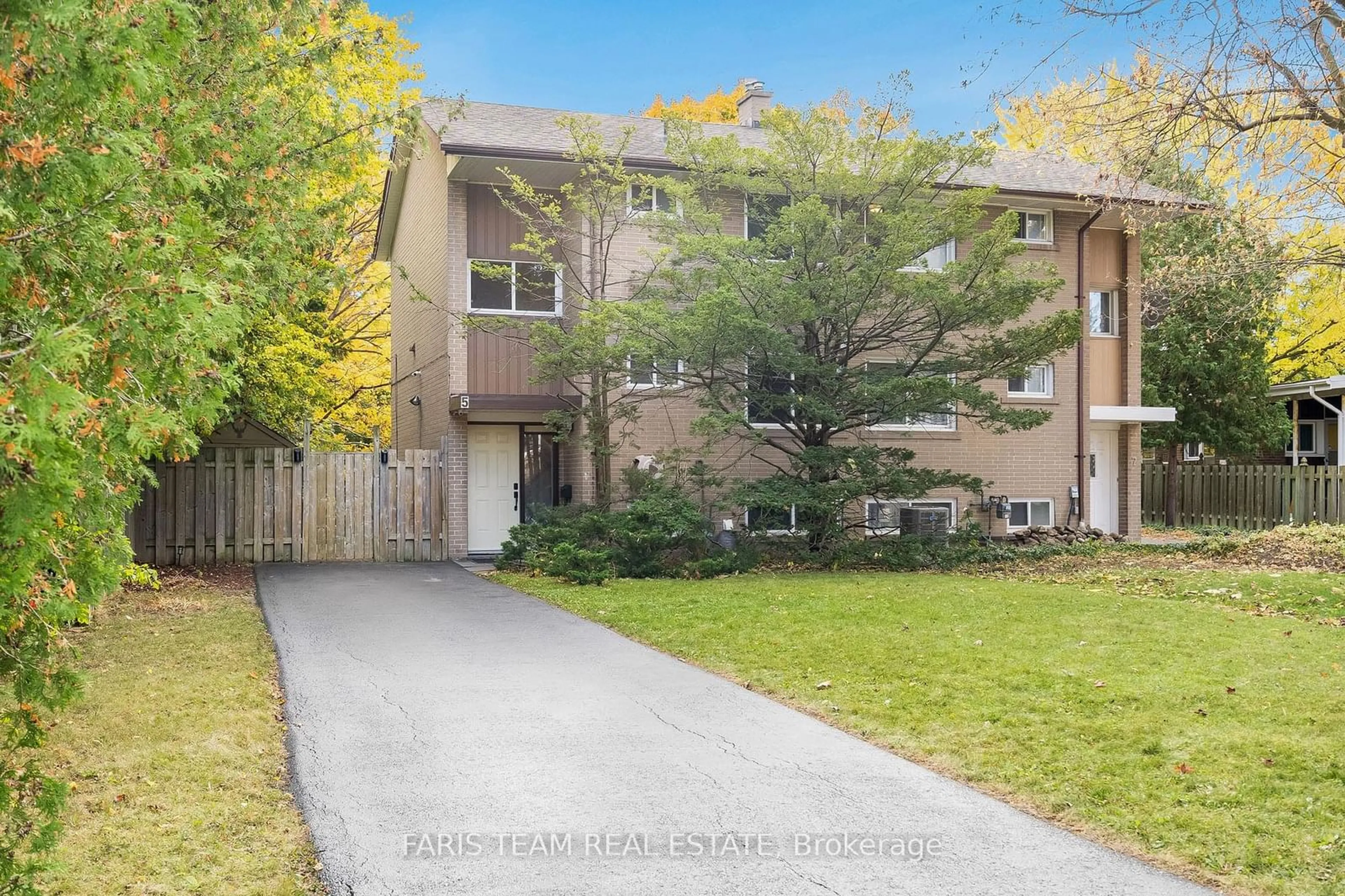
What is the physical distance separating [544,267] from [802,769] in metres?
13.1

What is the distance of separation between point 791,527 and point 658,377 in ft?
10.8

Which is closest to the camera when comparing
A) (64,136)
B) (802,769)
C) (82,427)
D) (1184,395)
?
(82,427)

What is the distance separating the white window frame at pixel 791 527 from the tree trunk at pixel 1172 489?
14487mm

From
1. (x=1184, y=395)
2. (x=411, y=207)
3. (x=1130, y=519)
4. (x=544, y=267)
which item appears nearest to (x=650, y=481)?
(x=544, y=267)

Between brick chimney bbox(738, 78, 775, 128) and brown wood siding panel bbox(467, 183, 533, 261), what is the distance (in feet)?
22.6

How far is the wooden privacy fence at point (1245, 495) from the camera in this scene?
2511 centimetres

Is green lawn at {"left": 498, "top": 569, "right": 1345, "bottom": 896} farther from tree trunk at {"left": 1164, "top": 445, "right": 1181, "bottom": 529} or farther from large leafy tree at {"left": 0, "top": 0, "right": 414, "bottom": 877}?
tree trunk at {"left": 1164, "top": 445, "right": 1181, "bottom": 529}

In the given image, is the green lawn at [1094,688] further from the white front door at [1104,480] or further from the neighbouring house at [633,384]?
the white front door at [1104,480]

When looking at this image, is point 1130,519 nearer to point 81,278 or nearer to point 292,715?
point 292,715

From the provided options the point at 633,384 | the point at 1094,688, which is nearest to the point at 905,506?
the point at 633,384

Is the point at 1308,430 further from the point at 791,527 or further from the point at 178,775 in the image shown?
the point at 178,775

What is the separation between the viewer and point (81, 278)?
3736mm

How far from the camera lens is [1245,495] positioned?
26.9m

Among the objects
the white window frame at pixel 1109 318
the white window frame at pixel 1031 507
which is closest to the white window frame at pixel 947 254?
the white window frame at pixel 1109 318
